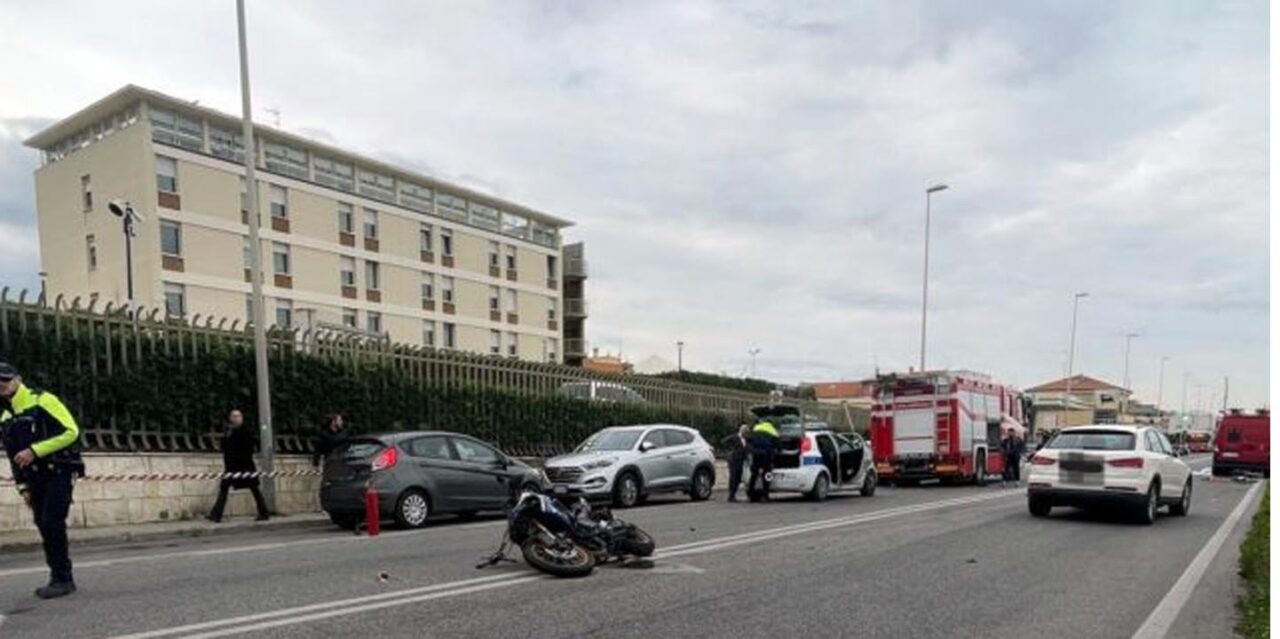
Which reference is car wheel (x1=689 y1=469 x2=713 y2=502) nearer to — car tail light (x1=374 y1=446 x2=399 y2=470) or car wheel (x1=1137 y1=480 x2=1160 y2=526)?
car tail light (x1=374 y1=446 x2=399 y2=470)

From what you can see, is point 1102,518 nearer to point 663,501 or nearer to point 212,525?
point 663,501

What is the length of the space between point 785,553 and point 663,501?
8.68 metres

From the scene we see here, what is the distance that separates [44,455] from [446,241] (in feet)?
188

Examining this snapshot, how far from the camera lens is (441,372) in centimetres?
1922

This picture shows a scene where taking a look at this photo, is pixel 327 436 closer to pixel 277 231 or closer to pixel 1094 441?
pixel 1094 441

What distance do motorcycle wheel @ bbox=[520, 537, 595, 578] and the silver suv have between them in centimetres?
719

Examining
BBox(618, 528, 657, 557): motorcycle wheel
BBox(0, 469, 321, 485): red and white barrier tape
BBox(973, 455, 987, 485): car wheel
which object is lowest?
BBox(973, 455, 987, 485): car wheel

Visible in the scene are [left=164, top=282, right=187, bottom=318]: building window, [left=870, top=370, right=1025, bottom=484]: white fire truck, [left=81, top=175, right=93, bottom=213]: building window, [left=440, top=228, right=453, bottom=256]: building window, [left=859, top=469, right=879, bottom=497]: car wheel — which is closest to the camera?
[left=859, top=469, right=879, bottom=497]: car wheel

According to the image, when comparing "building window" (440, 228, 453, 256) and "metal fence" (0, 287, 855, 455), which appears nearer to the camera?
"metal fence" (0, 287, 855, 455)

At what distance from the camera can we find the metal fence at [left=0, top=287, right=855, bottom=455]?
1316 cm

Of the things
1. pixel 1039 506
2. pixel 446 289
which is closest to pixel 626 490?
pixel 1039 506

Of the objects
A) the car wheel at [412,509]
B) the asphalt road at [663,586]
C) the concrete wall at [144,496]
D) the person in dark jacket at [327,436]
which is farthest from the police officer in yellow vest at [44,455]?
the person in dark jacket at [327,436]

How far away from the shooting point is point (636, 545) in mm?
9250

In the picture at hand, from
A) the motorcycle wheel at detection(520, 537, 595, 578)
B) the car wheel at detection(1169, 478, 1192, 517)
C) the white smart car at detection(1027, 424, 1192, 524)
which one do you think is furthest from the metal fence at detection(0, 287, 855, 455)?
the car wheel at detection(1169, 478, 1192, 517)
